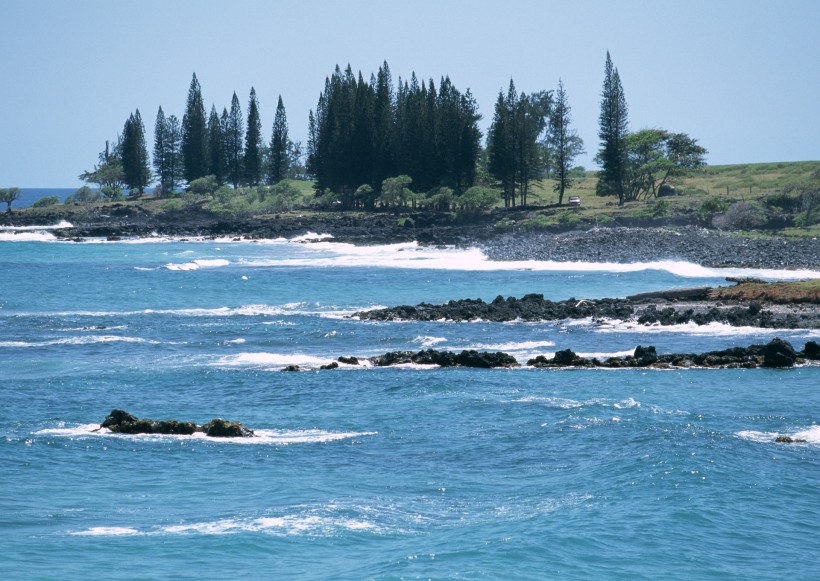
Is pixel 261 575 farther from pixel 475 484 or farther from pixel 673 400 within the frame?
pixel 673 400

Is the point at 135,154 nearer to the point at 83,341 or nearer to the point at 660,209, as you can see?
the point at 660,209

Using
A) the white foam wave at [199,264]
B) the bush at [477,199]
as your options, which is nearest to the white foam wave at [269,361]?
the white foam wave at [199,264]

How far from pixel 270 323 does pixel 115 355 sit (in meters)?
6.97

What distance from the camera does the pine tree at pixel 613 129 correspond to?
7981 cm

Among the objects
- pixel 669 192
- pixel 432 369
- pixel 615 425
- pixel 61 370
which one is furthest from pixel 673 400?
pixel 669 192

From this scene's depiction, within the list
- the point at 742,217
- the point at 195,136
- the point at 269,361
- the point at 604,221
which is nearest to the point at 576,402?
the point at 269,361

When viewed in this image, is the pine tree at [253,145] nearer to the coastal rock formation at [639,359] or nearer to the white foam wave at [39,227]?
the white foam wave at [39,227]

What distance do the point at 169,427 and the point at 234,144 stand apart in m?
96.6

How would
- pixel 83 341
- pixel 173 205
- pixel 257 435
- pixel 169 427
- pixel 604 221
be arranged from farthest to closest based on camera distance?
pixel 173 205
pixel 604 221
pixel 83 341
pixel 169 427
pixel 257 435

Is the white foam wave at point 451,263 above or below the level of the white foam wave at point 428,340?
above

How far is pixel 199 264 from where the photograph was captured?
57625 mm

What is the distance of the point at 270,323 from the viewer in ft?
112

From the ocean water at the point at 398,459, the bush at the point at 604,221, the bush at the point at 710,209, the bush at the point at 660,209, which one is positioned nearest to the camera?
the ocean water at the point at 398,459

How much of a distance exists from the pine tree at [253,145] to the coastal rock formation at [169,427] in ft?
301
